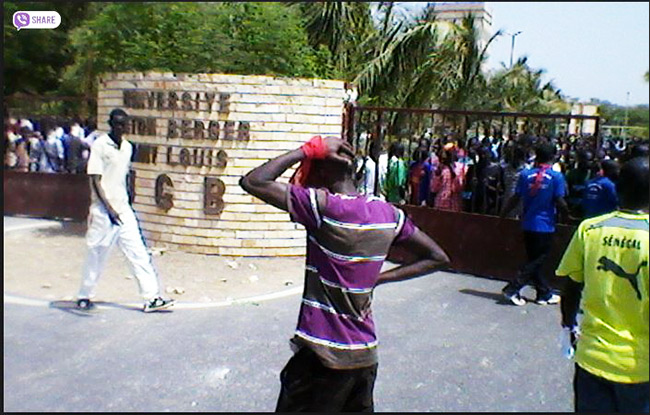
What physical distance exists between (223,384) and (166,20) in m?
6.66

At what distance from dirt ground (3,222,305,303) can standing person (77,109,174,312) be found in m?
0.43

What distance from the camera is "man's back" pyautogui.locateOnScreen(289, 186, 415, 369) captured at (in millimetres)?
2629

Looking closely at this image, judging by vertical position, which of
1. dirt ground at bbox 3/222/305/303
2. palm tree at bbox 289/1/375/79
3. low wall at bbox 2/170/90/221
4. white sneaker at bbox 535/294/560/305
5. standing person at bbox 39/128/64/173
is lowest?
dirt ground at bbox 3/222/305/303

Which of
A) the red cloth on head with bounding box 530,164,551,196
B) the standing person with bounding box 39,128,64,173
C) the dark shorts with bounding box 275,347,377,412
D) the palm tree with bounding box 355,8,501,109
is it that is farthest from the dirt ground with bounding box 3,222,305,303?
the palm tree with bounding box 355,8,501,109

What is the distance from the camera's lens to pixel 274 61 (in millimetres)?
9008

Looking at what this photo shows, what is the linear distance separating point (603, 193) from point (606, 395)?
12.3 feet

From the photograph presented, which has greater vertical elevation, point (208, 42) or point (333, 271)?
point (208, 42)

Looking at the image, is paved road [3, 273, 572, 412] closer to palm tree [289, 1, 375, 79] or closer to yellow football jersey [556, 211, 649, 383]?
yellow football jersey [556, 211, 649, 383]

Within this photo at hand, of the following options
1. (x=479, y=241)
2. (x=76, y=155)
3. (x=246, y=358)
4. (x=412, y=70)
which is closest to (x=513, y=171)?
(x=479, y=241)

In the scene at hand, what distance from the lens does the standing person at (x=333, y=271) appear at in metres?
2.63

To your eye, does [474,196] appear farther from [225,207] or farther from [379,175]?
[225,207]

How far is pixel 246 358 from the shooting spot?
4.77m

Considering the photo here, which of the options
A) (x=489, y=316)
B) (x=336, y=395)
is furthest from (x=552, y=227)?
(x=336, y=395)

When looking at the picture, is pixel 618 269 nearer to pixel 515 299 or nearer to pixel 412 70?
pixel 515 299
